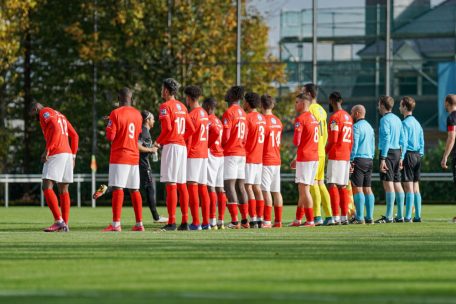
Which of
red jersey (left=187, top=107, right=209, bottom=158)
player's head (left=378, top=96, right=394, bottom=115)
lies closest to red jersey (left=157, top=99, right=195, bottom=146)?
red jersey (left=187, top=107, right=209, bottom=158)

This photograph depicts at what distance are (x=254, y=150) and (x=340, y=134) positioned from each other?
1.54m

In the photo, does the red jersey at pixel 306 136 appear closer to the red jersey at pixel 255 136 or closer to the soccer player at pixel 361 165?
the red jersey at pixel 255 136

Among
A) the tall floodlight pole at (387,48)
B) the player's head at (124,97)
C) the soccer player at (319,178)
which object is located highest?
the tall floodlight pole at (387,48)

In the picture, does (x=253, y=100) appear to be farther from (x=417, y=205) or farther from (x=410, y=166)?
(x=417, y=205)

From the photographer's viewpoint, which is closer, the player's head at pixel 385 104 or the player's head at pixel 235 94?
the player's head at pixel 235 94

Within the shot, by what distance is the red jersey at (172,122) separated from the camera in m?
A: 20.6

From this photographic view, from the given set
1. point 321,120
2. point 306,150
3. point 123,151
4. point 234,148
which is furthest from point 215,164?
point 123,151

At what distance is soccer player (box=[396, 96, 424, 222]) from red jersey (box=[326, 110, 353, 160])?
2.04 meters

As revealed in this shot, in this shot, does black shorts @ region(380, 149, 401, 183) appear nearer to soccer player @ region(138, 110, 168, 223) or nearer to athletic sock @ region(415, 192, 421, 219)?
athletic sock @ region(415, 192, 421, 219)

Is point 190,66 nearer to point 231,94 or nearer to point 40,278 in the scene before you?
point 231,94

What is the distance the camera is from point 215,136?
895 inches

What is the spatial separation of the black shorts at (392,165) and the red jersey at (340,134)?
1.50 metres

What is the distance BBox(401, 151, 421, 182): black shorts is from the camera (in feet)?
82.3

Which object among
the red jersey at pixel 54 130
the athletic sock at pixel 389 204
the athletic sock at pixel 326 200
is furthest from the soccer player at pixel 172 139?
the athletic sock at pixel 389 204
